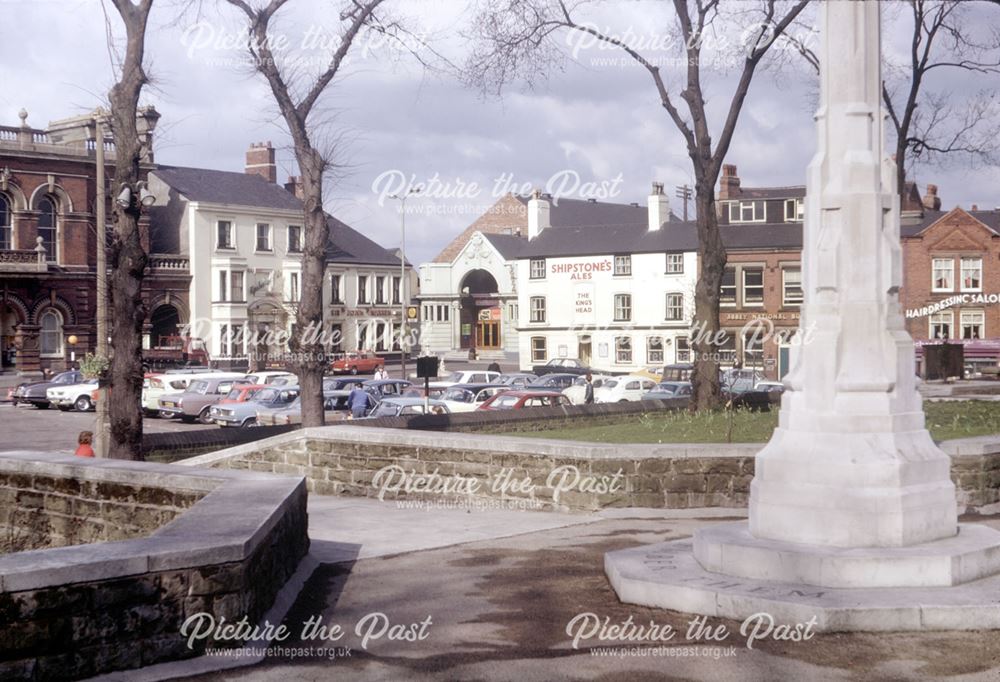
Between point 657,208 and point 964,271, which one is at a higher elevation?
point 657,208

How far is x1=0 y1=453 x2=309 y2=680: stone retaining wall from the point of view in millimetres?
5883

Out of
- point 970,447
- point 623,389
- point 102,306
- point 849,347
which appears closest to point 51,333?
point 623,389

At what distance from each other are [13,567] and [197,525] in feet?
5.14

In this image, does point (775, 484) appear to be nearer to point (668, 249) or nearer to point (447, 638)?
point (447, 638)

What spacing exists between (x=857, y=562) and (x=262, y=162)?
2800 inches

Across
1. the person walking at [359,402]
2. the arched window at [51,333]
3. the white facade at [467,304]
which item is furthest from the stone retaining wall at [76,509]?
the white facade at [467,304]

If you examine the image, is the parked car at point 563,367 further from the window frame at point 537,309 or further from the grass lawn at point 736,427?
the grass lawn at point 736,427

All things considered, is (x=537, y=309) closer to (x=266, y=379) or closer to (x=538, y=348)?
(x=538, y=348)

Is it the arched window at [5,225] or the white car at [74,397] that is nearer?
the white car at [74,397]

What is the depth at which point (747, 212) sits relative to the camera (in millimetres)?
63219

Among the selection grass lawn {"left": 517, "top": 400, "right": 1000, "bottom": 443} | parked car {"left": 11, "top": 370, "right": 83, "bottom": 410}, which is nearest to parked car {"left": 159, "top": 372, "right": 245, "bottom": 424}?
parked car {"left": 11, "top": 370, "right": 83, "bottom": 410}

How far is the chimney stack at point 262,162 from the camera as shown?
74625mm

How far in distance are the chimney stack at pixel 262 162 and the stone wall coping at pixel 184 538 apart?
66.4 metres

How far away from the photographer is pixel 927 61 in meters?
26.8
